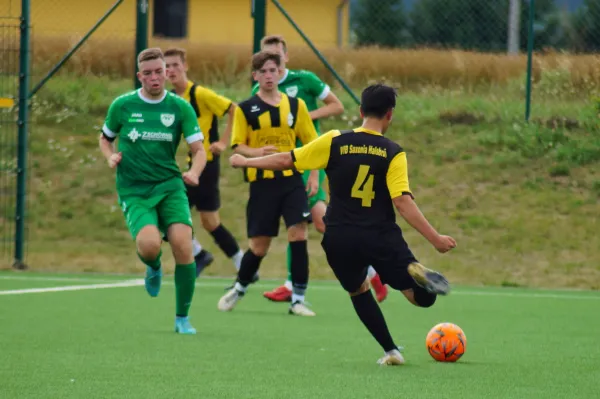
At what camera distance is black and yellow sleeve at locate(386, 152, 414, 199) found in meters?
7.26

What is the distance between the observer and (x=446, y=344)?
7.60m

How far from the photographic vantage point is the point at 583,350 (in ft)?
27.1

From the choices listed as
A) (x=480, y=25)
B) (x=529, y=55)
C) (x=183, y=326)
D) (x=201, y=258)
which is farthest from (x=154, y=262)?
(x=480, y=25)

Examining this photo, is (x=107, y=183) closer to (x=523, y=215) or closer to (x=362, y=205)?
(x=523, y=215)

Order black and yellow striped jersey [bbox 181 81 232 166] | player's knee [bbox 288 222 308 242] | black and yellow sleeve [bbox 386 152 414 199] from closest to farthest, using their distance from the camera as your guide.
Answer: black and yellow sleeve [bbox 386 152 414 199]
player's knee [bbox 288 222 308 242]
black and yellow striped jersey [bbox 181 81 232 166]

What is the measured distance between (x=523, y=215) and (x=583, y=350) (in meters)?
7.55

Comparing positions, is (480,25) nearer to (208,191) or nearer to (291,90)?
(208,191)

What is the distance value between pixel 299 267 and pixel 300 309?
0.34 metres

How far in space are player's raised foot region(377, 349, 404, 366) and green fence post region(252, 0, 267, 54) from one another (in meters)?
8.05

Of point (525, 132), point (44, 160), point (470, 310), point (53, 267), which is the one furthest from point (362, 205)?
point (44, 160)

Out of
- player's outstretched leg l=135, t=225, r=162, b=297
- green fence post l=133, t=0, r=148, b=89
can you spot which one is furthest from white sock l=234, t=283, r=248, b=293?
green fence post l=133, t=0, r=148, b=89

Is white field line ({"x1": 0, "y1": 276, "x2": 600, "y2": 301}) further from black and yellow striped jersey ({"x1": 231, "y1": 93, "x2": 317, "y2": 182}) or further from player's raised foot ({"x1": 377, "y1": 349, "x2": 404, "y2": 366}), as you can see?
player's raised foot ({"x1": 377, "y1": 349, "x2": 404, "y2": 366})

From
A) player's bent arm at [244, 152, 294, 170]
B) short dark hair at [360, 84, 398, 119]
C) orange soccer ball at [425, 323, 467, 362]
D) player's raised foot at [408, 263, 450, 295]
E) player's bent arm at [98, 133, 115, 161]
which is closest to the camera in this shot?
player's raised foot at [408, 263, 450, 295]

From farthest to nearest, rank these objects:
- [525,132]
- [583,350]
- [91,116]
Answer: [91,116]
[525,132]
[583,350]
